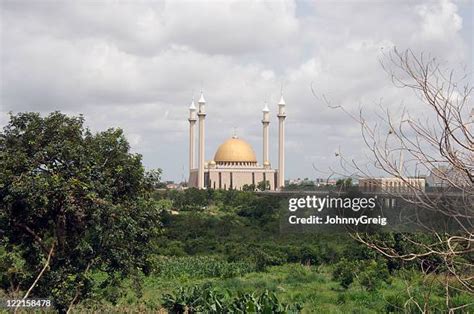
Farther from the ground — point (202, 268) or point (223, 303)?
Answer: point (223, 303)

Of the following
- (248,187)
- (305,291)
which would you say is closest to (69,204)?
(305,291)

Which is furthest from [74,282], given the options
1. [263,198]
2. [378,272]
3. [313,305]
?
[263,198]

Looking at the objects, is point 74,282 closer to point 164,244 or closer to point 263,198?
point 164,244

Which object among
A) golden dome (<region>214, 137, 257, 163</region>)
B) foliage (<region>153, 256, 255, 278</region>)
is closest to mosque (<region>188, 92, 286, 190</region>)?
golden dome (<region>214, 137, 257, 163</region>)

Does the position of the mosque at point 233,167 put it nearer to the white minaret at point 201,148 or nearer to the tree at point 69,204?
the white minaret at point 201,148

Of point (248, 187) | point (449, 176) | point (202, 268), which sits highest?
point (248, 187)

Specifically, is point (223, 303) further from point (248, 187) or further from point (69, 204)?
point (248, 187)

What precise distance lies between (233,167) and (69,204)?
155 feet

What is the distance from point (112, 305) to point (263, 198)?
27008 millimetres

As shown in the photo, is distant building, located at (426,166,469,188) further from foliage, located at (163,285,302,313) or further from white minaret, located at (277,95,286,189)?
white minaret, located at (277,95,286,189)

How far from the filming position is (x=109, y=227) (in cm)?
869

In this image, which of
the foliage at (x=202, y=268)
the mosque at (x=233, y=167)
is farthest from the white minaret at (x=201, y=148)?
the foliage at (x=202, y=268)

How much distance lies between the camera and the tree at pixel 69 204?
332 inches

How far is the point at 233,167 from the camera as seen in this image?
55.7 meters
